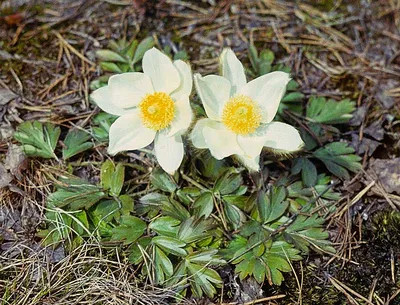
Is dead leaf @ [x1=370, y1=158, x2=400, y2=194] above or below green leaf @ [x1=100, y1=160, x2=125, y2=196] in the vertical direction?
below

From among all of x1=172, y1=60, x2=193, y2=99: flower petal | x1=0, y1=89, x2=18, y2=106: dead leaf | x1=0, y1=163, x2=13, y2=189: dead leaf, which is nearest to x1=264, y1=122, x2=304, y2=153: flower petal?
x1=172, y1=60, x2=193, y2=99: flower petal

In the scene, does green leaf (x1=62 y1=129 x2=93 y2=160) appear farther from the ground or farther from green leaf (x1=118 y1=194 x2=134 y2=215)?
green leaf (x1=118 y1=194 x2=134 y2=215)

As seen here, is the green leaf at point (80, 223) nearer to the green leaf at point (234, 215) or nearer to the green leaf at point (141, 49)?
the green leaf at point (234, 215)

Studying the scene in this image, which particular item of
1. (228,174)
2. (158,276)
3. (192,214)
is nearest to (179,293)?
(158,276)

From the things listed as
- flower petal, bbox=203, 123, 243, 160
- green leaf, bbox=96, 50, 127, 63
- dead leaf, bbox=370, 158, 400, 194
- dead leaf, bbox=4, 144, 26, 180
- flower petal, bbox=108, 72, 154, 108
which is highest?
flower petal, bbox=108, 72, 154, 108

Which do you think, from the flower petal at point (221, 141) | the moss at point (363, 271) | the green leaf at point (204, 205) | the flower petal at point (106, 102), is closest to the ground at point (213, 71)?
the moss at point (363, 271)

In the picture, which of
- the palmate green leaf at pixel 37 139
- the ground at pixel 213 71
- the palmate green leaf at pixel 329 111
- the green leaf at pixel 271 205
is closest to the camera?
the ground at pixel 213 71

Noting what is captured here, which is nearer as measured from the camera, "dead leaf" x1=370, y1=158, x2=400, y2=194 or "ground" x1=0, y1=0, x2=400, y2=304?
"ground" x1=0, y1=0, x2=400, y2=304
